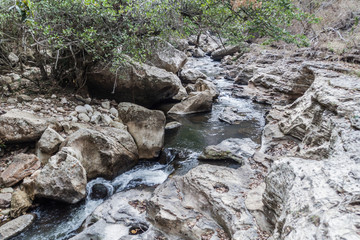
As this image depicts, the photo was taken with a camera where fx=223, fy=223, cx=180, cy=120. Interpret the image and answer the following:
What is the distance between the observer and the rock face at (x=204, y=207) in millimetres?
3537

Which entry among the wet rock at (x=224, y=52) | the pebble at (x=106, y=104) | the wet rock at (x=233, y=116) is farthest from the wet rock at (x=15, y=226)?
the wet rock at (x=224, y=52)

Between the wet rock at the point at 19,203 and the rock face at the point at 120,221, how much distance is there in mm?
1329

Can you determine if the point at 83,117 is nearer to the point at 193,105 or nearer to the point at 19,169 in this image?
the point at 19,169

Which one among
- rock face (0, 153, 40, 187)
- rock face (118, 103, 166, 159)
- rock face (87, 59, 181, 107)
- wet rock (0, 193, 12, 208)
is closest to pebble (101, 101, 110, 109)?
rock face (87, 59, 181, 107)

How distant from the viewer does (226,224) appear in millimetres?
3557

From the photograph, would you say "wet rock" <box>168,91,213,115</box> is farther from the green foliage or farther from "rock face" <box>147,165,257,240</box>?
"rock face" <box>147,165,257,240</box>

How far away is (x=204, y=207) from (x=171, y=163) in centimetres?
289

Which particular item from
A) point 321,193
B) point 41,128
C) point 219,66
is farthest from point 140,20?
point 219,66

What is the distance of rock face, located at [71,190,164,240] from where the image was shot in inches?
157

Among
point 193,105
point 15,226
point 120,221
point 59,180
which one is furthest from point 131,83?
point 15,226

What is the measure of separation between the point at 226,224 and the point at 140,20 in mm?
5587

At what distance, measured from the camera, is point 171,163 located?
6871 mm

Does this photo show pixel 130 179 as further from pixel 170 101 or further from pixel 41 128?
pixel 170 101

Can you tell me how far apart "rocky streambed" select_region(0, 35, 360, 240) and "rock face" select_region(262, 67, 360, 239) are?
0.04 feet
